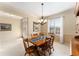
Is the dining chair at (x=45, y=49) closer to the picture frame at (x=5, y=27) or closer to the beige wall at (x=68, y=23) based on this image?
the beige wall at (x=68, y=23)

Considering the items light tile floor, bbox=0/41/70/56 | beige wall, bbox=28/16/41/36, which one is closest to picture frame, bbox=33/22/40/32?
beige wall, bbox=28/16/41/36

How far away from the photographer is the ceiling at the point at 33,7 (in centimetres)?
136

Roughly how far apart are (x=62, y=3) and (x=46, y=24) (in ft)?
1.35

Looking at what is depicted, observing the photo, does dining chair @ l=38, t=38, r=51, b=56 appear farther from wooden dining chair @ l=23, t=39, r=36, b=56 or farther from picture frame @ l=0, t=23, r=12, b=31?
picture frame @ l=0, t=23, r=12, b=31

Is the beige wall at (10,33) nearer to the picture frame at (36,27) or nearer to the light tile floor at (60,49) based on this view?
the picture frame at (36,27)

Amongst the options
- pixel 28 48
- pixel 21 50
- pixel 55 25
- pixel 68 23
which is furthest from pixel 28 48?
pixel 68 23

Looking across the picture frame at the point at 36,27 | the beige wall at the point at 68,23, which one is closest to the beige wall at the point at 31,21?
the picture frame at the point at 36,27

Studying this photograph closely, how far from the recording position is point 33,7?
1.42 metres

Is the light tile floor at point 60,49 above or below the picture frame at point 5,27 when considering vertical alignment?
below

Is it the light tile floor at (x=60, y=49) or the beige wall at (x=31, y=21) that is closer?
the light tile floor at (x=60, y=49)

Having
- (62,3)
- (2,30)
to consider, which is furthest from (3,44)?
(62,3)

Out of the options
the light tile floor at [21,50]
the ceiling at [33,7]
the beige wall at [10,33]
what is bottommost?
Result: the light tile floor at [21,50]

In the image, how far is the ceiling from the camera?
1.36 meters

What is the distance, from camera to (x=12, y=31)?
58.0 inches
